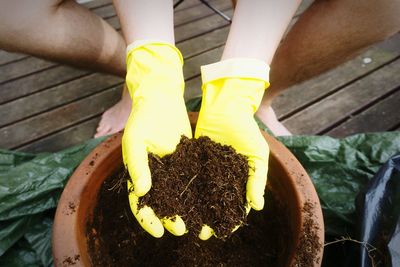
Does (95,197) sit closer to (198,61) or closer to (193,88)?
(193,88)

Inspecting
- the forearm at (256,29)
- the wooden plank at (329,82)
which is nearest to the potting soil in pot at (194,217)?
the forearm at (256,29)

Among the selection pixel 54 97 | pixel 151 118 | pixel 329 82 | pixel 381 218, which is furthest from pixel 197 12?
pixel 381 218

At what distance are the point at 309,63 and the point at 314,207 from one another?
0.75 meters

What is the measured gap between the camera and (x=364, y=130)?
1.58 m

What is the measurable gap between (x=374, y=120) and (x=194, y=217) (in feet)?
3.85

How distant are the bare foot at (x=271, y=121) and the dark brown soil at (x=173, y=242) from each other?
1.81 feet

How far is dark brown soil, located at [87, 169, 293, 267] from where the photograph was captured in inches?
36.4

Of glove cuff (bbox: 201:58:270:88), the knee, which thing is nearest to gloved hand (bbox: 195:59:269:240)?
glove cuff (bbox: 201:58:270:88)

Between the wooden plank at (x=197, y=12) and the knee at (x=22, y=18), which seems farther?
the wooden plank at (x=197, y=12)

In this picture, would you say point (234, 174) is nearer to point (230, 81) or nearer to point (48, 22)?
point (230, 81)

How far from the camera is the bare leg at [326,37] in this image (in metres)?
1.24

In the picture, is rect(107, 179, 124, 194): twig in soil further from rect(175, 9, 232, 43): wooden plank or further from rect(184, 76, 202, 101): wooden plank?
rect(175, 9, 232, 43): wooden plank

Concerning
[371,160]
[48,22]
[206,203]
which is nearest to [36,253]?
[206,203]

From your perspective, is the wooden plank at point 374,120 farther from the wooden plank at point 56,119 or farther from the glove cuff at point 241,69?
the wooden plank at point 56,119
